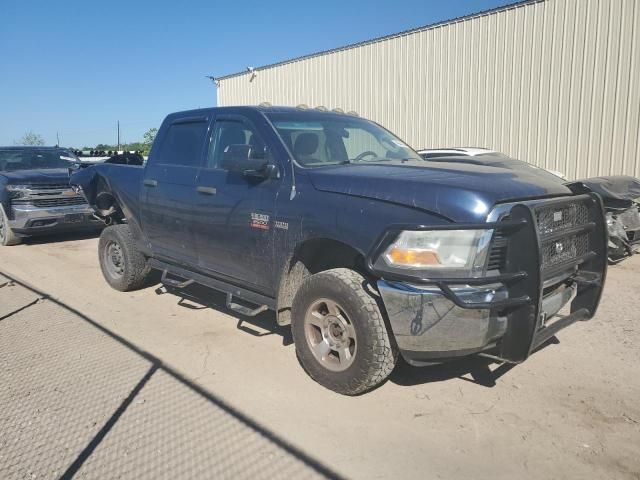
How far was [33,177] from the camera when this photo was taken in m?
9.43

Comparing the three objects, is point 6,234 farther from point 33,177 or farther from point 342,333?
point 342,333

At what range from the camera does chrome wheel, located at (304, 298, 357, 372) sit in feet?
11.3

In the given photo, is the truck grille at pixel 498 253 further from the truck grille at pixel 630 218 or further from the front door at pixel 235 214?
the truck grille at pixel 630 218

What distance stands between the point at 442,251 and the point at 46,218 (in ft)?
28.4

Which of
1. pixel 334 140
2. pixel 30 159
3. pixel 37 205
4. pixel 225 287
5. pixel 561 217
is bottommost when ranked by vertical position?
pixel 225 287

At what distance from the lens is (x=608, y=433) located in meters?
3.06

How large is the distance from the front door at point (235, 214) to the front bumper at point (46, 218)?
5781 mm

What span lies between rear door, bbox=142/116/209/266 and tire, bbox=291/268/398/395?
1687 millimetres

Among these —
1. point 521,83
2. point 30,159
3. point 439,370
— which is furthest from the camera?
point 521,83

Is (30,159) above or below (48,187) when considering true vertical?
above

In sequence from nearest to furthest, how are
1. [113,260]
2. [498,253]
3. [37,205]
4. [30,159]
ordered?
[498,253] → [113,260] → [37,205] → [30,159]

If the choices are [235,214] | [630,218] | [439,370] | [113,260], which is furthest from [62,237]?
[630,218]

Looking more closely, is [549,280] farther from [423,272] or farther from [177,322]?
[177,322]

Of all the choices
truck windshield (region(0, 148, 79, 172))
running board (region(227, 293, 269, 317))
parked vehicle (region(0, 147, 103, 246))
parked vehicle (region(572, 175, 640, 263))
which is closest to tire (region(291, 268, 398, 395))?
running board (region(227, 293, 269, 317))
